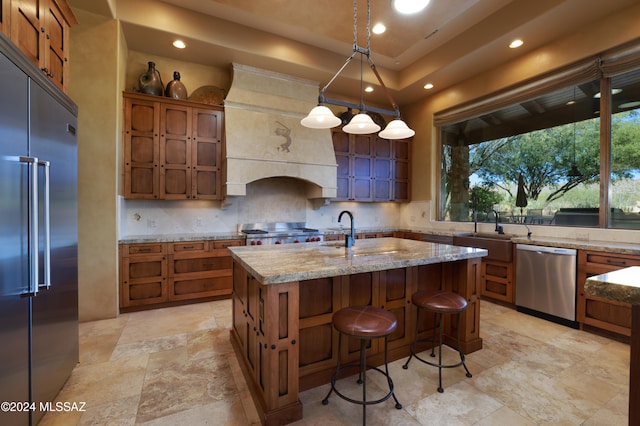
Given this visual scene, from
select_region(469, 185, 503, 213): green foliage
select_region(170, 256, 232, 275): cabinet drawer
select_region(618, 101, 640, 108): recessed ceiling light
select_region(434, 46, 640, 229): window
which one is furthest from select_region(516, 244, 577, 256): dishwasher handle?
select_region(170, 256, 232, 275): cabinet drawer

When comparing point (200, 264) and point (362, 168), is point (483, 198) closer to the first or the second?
point (362, 168)

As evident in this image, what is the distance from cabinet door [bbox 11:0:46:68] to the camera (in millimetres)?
1562

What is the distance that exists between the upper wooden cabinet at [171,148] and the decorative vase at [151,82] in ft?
0.45

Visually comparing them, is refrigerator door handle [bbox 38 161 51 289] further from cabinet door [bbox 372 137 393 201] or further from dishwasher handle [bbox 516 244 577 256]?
cabinet door [bbox 372 137 393 201]

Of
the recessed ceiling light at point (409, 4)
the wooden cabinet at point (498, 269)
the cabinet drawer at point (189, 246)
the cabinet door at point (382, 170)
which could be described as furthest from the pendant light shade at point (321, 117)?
the cabinet door at point (382, 170)

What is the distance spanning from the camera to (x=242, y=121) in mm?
4070

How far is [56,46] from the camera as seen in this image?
2.07 m

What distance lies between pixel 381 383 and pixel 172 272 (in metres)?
2.88

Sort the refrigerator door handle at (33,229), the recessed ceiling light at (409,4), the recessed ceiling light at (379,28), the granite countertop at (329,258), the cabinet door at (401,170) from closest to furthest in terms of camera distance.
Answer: the refrigerator door handle at (33,229) → the granite countertop at (329,258) → the recessed ceiling light at (409,4) → the recessed ceiling light at (379,28) → the cabinet door at (401,170)

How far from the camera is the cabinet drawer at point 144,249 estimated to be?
3.41 m

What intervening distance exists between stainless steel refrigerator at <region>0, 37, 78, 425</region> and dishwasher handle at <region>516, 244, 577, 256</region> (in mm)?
4444

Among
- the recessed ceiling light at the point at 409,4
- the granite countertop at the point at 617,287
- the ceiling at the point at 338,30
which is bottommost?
the granite countertop at the point at 617,287

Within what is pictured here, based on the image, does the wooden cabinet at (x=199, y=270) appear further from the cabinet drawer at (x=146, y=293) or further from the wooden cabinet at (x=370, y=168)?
the wooden cabinet at (x=370, y=168)

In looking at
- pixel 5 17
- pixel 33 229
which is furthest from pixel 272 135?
pixel 33 229
